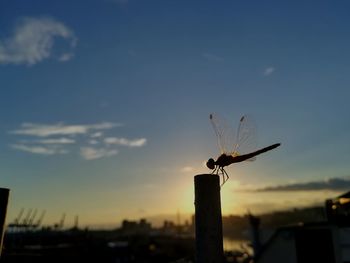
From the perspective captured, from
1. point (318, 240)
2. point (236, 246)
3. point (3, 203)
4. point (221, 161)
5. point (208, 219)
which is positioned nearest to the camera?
point (208, 219)

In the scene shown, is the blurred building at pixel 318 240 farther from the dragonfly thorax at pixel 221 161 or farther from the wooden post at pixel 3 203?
the wooden post at pixel 3 203

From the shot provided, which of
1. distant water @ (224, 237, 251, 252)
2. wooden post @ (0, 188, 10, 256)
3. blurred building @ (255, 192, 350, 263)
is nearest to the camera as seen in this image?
wooden post @ (0, 188, 10, 256)

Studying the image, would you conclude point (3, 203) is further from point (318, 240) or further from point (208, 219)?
point (318, 240)

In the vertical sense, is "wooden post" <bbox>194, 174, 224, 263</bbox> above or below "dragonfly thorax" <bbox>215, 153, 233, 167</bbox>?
below

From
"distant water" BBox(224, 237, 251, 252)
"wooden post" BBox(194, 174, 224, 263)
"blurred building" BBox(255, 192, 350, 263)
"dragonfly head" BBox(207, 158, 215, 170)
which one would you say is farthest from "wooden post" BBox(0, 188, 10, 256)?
"distant water" BBox(224, 237, 251, 252)

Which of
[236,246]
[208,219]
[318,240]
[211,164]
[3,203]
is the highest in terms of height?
[211,164]

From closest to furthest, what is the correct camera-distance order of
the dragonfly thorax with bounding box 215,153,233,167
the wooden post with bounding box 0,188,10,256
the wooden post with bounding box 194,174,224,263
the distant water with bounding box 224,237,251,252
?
the wooden post with bounding box 194,174,224,263 → the wooden post with bounding box 0,188,10,256 → the dragonfly thorax with bounding box 215,153,233,167 → the distant water with bounding box 224,237,251,252

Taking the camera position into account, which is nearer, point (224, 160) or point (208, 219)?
point (208, 219)

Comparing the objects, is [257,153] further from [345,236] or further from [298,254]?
[298,254]

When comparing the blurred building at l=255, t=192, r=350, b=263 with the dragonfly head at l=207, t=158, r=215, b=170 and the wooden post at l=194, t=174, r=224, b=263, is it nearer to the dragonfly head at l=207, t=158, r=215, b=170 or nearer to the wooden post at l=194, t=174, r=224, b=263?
the dragonfly head at l=207, t=158, r=215, b=170

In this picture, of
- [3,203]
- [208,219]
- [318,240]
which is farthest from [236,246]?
[208,219]
